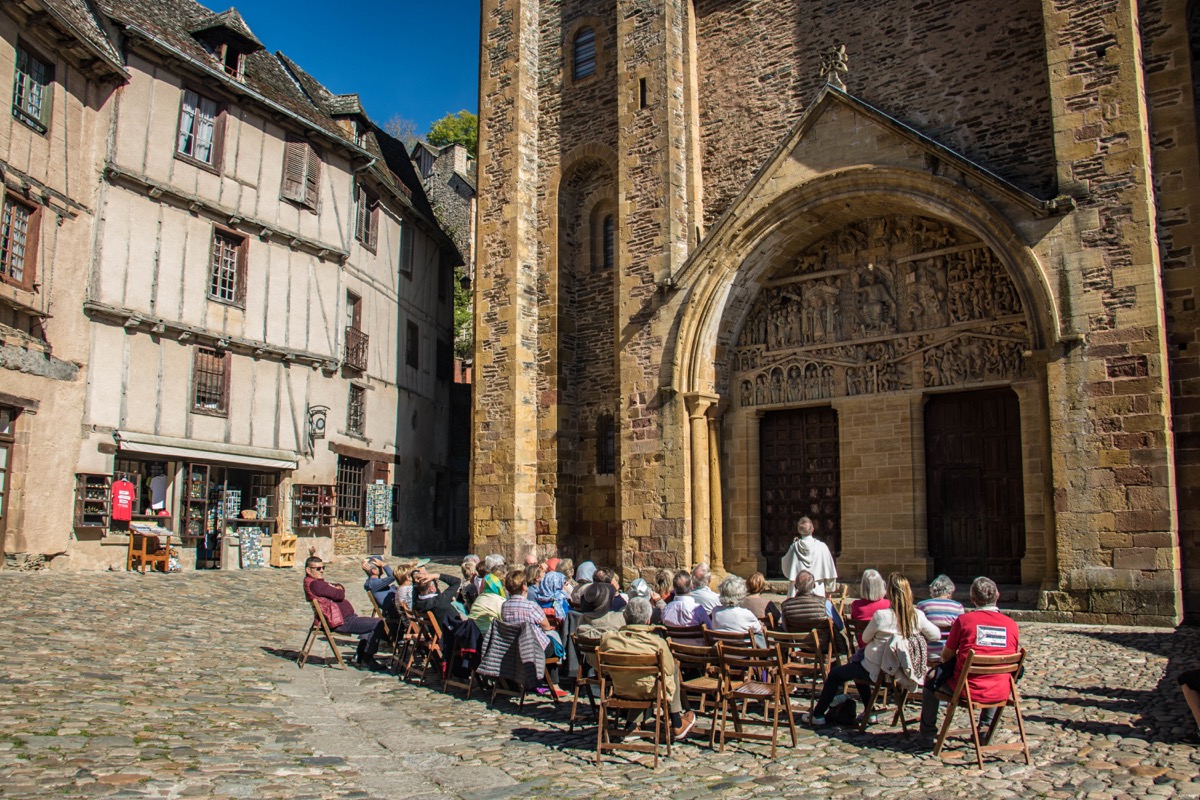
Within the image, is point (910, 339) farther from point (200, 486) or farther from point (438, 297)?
Answer: point (438, 297)

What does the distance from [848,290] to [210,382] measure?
11206mm

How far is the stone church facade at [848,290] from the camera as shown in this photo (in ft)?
37.7

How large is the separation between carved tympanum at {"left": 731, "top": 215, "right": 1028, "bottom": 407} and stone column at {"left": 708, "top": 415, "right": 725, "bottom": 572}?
0.77 m

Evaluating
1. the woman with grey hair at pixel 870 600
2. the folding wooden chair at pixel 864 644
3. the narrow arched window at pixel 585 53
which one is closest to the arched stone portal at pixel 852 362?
the narrow arched window at pixel 585 53

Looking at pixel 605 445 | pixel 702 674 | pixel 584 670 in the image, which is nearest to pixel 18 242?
pixel 605 445

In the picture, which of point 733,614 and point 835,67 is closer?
point 733,614

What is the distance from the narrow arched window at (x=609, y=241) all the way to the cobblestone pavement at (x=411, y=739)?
9503 mm

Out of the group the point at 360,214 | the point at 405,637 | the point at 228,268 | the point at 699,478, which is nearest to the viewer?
the point at 405,637

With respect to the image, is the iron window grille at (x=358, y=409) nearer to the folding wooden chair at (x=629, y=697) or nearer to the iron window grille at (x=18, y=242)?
the iron window grille at (x=18, y=242)

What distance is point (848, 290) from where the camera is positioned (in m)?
15.0

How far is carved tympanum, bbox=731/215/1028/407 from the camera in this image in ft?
44.6

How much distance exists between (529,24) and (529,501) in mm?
8660

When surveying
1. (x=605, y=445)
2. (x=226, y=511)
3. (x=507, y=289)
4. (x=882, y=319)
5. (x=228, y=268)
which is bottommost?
(x=226, y=511)

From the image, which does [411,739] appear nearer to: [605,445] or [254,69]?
[605,445]
